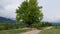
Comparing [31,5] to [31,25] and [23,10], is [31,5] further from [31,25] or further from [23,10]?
[31,25]

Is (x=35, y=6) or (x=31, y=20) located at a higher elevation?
(x=35, y=6)

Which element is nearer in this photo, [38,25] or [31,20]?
[31,20]

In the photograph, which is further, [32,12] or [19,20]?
[19,20]

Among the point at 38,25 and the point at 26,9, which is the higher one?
the point at 26,9

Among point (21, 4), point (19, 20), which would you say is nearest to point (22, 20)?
point (19, 20)

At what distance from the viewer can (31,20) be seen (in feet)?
133

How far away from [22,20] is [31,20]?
264 cm

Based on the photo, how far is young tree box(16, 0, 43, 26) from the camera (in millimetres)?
40031

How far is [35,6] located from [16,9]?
4869 millimetres

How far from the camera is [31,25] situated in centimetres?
4159

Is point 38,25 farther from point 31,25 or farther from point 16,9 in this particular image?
point 16,9

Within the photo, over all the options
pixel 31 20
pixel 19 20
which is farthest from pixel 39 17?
pixel 19 20

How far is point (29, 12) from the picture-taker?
130ft

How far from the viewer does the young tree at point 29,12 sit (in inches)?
1576
